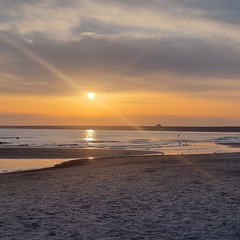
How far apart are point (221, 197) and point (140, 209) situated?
3.53 meters

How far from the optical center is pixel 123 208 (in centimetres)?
1346

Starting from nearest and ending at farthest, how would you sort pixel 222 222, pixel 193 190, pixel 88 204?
pixel 222 222 < pixel 88 204 < pixel 193 190

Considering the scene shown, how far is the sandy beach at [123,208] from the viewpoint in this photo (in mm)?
10578

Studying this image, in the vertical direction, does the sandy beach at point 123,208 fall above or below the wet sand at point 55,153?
above

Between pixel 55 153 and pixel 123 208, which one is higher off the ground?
pixel 123 208

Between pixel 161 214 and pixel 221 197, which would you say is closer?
pixel 161 214

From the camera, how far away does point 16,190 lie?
18.2m

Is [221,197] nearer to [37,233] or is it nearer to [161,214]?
[161,214]

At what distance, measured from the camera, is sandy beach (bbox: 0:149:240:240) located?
10.6 m

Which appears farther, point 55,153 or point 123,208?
point 55,153

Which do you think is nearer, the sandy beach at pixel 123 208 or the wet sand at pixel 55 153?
the sandy beach at pixel 123 208

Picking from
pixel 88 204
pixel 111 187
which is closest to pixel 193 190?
pixel 111 187

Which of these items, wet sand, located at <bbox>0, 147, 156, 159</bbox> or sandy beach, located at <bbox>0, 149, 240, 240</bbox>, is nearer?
sandy beach, located at <bbox>0, 149, 240, 240</bbox>

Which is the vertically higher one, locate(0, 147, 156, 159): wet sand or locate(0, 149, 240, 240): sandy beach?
locate(0, 149, 240, 240): sandy beach
